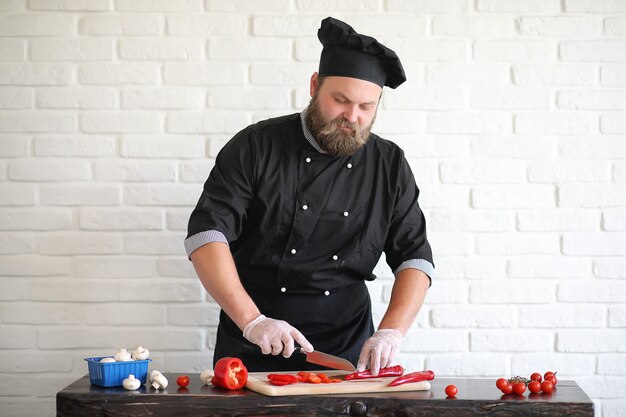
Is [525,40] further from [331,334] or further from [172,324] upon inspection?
[172,324]

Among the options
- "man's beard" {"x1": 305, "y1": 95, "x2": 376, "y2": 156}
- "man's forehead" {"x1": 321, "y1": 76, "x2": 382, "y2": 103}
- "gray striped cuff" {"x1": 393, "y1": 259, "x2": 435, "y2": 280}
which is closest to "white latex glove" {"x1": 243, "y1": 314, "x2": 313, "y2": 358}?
"gray striped cuff" {"x1": 393, "y1": 259, "x2": 435, "y2": 280}

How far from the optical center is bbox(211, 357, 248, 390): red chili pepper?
2.51m

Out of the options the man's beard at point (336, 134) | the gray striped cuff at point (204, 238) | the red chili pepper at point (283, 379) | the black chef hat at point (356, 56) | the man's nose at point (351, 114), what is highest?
the black chef hat at point (356, 56)

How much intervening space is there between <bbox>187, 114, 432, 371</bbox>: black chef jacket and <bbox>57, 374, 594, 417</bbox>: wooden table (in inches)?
21.9

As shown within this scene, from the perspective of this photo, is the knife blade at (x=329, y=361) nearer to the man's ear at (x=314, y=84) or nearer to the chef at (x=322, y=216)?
the chef at (x=322, y=216)

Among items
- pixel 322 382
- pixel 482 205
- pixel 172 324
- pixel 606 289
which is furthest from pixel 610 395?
pixel 172 324

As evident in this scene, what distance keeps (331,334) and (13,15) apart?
6.09 ft

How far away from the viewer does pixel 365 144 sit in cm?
321

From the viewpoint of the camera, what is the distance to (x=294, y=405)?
2.41m

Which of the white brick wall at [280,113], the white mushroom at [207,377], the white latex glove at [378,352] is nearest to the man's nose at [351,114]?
the white brick wall at [280,113]

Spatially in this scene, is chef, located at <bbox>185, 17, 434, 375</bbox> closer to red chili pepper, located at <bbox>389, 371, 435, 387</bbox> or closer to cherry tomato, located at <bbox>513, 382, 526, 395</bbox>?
red chili pepper, located at <bbox>389, 371, 435, 387</bbox>

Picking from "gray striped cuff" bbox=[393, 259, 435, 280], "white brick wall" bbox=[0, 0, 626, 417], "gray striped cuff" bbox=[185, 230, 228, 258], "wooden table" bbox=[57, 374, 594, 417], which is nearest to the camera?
"wooden table" bbox=[57, 374, 594, 417]

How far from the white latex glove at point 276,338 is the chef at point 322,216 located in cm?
17

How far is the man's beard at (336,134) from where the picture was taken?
3.02 m
